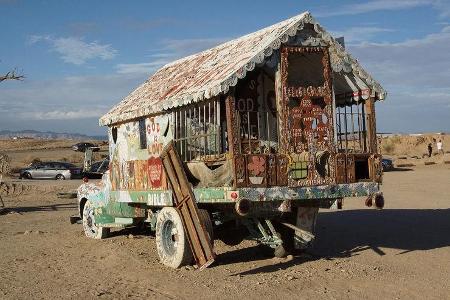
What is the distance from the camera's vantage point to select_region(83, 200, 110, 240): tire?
13.9m

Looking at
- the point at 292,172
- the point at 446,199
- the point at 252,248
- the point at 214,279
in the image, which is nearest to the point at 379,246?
the point at 252,248

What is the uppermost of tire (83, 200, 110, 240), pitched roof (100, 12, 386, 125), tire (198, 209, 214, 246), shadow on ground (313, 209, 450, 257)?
pitched roof (100, 12, 386, 125)

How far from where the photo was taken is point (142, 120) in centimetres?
1190

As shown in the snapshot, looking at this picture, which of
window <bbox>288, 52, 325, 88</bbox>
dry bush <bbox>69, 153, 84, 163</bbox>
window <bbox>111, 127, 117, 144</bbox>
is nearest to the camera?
window <bbox>288, 52, 325, 88</bbox>

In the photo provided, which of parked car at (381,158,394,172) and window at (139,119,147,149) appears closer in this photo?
window at (139,119,147,149)

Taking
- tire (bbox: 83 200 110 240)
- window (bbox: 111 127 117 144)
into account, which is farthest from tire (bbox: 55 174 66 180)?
window (bbox: 111 127 117 144)

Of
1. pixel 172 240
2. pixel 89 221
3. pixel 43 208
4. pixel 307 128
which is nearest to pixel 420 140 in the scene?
pixel 43 208

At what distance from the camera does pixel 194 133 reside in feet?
35.1

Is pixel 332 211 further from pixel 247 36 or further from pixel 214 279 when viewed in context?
pixel 214 279

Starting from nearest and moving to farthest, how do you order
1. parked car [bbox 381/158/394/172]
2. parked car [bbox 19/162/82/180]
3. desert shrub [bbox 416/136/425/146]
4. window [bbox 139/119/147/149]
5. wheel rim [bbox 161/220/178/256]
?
wheel rim [bbox 161/220/178/256] < window [bbox 139/119/147/149] < parked car [bbox 381/158/394/172] < parked car [bbox 19/162/82/180] < desert shrub [bbox 416/136/425/146]

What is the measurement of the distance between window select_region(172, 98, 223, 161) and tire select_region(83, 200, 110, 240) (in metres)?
4.08

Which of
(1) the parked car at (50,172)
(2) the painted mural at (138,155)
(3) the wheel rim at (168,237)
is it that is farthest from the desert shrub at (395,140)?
(3) the wheel rim at (168,237)

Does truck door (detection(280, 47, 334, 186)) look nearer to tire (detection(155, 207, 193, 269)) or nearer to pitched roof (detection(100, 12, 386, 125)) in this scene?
pitched roof (detection(100, 12, 386, 125))

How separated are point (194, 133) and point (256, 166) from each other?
192 centimetres
